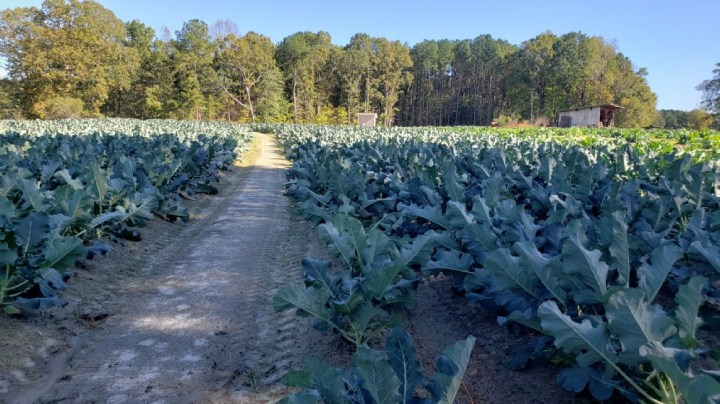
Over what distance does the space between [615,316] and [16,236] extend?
3.76 metres

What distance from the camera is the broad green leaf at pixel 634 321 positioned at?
1685mm

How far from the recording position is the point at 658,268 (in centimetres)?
207

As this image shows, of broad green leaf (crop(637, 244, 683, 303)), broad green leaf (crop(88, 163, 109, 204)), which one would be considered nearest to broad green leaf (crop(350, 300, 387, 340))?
broad green leaf (crop(637, 244, 683, 303))

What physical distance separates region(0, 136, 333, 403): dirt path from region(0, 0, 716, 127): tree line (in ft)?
195

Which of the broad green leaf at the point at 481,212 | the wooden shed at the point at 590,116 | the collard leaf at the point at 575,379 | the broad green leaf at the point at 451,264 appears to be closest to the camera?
the collard leaf at the point at 575,379

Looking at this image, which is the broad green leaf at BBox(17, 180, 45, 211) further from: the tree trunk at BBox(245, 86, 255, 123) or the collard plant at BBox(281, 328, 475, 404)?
the tree trunk at BBox(245, 86, 255, 123)

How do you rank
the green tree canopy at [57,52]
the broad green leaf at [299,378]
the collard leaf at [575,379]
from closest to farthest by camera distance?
the broad green leaf at [299,378] < the collard leaf at [575,379] < the green tree canopy at [57,52]

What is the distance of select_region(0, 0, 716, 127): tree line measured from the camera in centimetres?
5862

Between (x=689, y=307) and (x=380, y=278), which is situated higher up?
(x=689, y=307)

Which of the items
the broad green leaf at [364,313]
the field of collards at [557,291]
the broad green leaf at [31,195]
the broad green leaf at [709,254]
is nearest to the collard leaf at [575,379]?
the field of collards at [557,291]

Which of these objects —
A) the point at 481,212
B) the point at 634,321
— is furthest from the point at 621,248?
the point at 481,212

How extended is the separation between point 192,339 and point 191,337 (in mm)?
36

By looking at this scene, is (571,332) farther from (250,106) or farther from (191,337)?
(250,106)

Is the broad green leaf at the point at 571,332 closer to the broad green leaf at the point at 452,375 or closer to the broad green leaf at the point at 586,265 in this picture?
the broad green leaf at the point at 586,265
